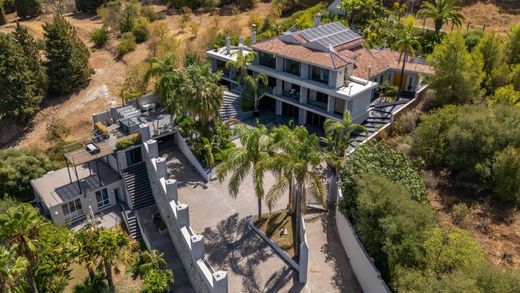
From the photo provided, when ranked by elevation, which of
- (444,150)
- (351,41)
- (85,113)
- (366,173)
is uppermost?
(351,41)

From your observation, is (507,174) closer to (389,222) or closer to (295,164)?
(389,222)

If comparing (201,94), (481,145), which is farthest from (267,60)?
(481,145)

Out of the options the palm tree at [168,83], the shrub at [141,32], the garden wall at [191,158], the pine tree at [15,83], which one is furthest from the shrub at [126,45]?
the garden wall at [191,158]

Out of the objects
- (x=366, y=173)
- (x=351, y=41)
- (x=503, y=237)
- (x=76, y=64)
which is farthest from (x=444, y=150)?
(x=76, y=64)

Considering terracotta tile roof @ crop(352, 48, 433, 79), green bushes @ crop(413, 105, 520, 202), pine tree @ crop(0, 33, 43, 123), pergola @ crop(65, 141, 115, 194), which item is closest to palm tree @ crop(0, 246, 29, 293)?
pergola @ crop(65, 141, 115, 194)

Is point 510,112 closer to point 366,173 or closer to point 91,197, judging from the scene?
point 366,173

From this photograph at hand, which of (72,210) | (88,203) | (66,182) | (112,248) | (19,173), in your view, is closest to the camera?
(112,248)

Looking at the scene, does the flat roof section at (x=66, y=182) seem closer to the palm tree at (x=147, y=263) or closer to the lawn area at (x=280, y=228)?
the palm tree at (x=147, y=263)
